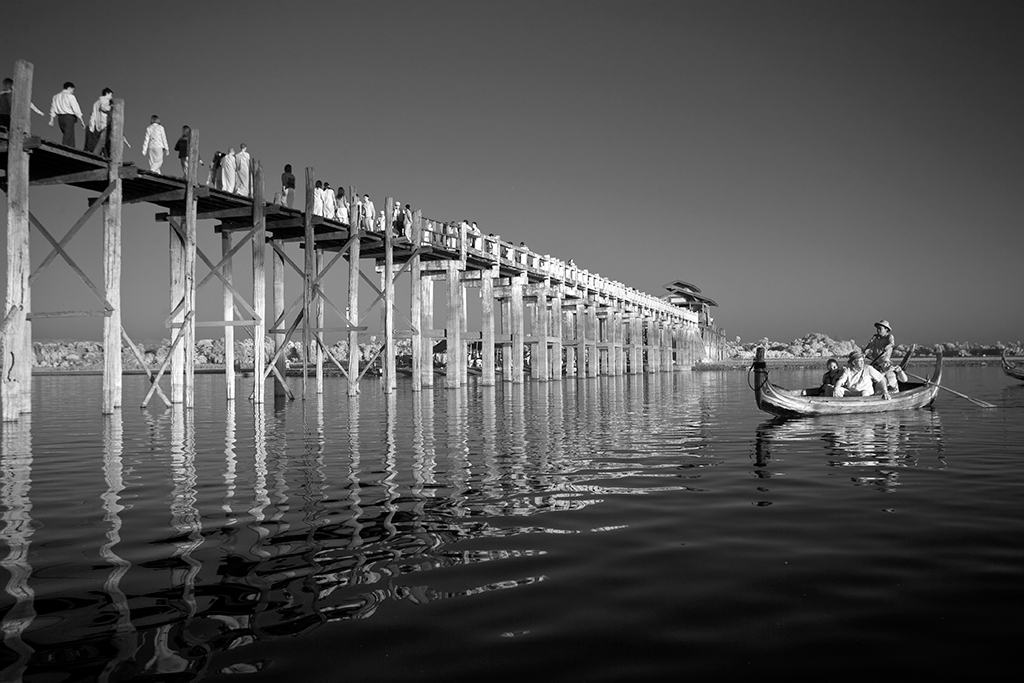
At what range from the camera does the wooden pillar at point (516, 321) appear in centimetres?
3331

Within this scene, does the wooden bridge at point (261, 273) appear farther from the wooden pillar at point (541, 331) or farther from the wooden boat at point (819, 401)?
the wooden boat at point (819, 401)

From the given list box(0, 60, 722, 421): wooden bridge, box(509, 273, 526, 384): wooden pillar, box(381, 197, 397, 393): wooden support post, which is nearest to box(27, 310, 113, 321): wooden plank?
box(0, 60, 722, 421): wooden bridge

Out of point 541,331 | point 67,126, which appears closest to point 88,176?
point 67,126

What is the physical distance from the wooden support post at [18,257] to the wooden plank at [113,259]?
1694 millimetres

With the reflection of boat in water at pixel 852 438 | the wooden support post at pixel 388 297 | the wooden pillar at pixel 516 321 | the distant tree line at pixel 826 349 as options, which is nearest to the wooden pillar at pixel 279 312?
the wooden support post at pixel 388 297

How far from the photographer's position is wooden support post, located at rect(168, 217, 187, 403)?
18.4 metres

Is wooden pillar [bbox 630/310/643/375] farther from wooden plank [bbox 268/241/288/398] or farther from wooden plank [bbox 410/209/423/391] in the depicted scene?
wooden plank [bbox 268/241/288/398]

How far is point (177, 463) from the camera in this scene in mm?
9125

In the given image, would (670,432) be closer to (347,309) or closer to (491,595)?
(491,595)

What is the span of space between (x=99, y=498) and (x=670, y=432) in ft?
30.1

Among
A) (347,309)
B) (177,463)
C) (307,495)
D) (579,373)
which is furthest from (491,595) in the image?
(579,373)

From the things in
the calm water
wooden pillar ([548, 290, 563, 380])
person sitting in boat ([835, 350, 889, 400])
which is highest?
wooden pillar ([548, 290, 563, 380])

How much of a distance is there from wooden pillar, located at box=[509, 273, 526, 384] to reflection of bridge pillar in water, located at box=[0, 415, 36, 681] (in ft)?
78.6

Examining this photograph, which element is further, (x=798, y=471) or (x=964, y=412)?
(x=964, y=412)
